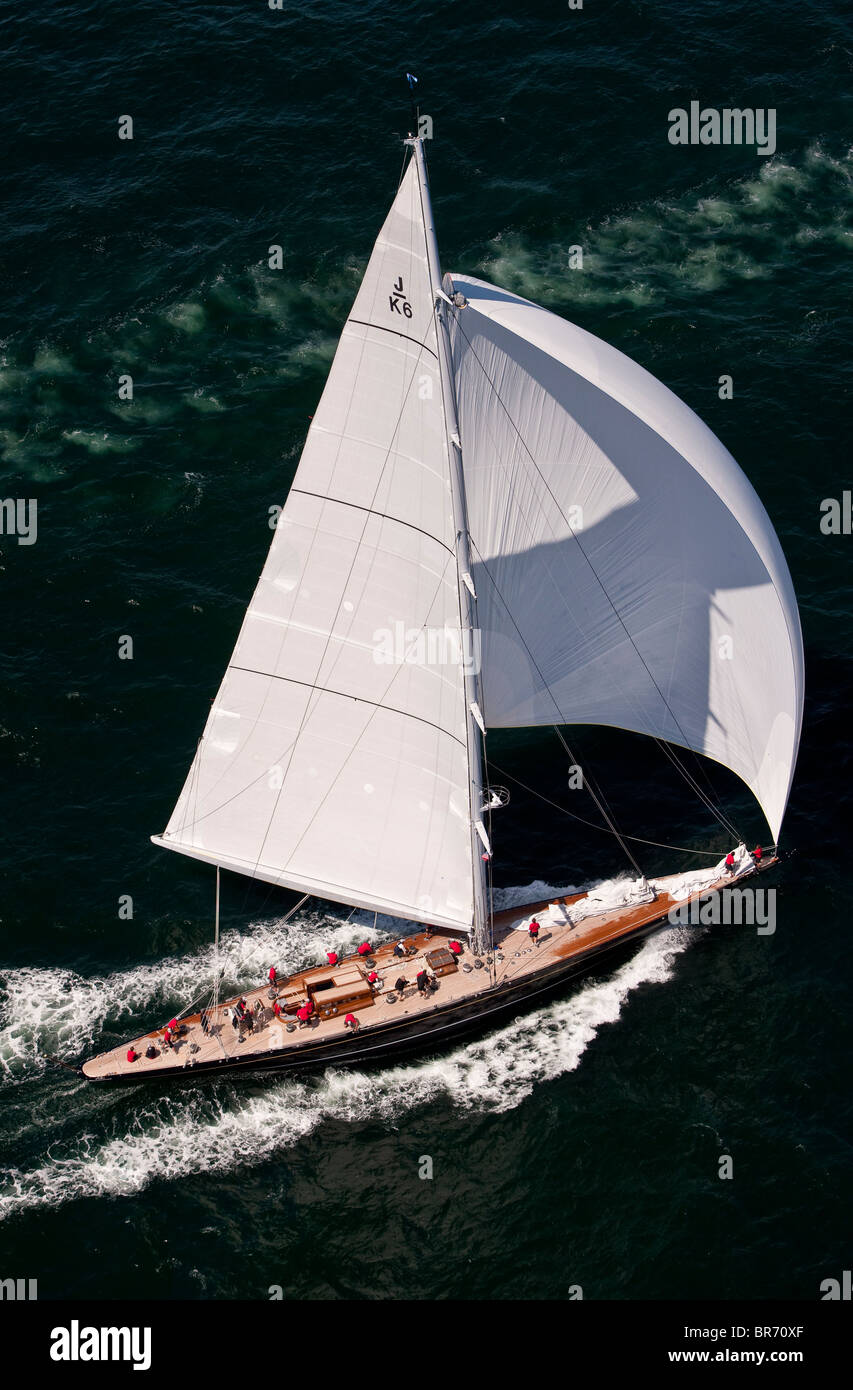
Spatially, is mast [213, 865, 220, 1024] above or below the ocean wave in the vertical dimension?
above

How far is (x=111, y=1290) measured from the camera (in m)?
55.1

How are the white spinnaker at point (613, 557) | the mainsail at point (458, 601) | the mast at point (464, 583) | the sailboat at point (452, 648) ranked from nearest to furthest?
the mast at point (464, 583)
the mainsail at point (458, 601)
the sailboat at point (452, 648)
the white spinnaker at point (613, 557)

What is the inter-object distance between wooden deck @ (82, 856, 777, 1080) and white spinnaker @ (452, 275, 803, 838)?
799 cm

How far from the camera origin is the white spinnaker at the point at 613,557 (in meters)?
55.3

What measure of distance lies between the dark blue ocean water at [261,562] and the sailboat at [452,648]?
272 centimetres

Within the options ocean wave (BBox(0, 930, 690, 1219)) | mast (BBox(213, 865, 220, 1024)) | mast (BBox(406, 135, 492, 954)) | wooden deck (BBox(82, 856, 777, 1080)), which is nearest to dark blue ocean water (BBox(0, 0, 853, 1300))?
ocean wave (BBox(0, 930, 690, 1219))

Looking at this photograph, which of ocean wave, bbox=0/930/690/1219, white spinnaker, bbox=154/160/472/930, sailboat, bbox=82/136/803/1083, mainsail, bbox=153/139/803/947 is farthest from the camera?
ocean wave, bbox=0/930/690/1219

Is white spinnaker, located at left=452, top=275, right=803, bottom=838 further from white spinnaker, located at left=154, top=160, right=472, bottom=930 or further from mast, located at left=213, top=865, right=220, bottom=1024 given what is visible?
mast, located at left=213, top=865, right=220, bottom=1024

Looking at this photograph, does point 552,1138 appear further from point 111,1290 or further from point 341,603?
point 341,603

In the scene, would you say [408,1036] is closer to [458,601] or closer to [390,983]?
[390,983]

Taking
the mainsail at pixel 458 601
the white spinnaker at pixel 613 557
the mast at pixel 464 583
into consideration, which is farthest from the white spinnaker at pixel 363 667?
the white spinnaker at pixel 613 557

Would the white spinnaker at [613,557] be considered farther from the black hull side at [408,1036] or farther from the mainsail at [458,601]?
the black hull side at [408,1036]

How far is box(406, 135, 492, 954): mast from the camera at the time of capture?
50.6 m

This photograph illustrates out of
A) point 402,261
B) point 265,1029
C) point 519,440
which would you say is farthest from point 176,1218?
point 402,261
